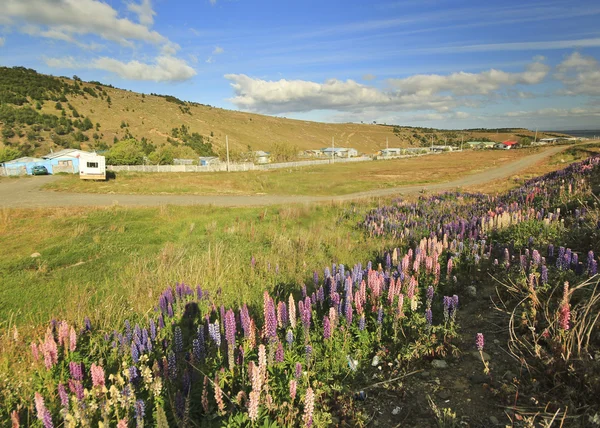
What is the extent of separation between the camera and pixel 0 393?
326cm

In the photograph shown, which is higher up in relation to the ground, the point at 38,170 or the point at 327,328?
the point at 38,170

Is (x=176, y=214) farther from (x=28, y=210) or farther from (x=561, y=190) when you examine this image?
(x=561, y=190)

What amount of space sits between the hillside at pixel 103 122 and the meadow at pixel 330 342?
231 feet

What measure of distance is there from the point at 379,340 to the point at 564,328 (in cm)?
170

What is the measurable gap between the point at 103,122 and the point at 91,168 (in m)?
59.7

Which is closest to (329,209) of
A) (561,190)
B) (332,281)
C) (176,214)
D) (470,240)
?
(176,214)

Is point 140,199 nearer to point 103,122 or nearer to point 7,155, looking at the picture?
point 7,155

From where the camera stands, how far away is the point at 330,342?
3.63m

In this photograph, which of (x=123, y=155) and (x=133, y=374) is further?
(x=123, y=155)

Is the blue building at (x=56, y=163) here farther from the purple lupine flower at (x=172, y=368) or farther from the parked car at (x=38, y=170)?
the purple lupine flower at (x=172, y=368)

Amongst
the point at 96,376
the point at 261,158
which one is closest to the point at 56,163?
the point at 261,158

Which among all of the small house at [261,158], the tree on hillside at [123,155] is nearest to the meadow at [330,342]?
the tree on hillside at [123,155]

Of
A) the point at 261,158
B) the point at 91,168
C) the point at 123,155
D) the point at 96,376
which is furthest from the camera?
the point at 261,158

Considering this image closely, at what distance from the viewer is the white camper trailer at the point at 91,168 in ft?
128
